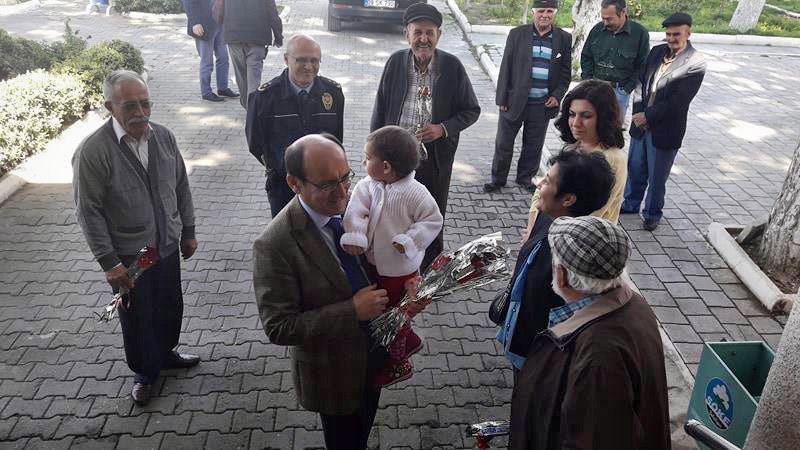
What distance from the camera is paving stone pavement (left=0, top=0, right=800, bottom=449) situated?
3529 mm

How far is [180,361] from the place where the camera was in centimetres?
392

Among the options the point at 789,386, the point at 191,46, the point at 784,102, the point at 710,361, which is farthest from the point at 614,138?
the point at 191,46

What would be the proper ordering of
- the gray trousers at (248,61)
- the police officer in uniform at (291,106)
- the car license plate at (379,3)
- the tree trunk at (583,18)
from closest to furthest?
the police officer in uniform at (291,106), the gray trousers at (248,61), the tree trunk at (583,18), the car license plate at (379,3)

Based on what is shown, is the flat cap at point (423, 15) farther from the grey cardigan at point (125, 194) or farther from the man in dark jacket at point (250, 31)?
the man in dark jacket at point (250, 31)

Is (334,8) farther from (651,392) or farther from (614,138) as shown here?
(651,392)

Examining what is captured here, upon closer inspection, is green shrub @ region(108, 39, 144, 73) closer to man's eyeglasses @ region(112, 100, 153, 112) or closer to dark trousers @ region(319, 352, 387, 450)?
man's eyeglasses @ region(112, 100, 153, 112)

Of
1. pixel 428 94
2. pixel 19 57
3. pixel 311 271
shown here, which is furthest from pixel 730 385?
pixel 19 57

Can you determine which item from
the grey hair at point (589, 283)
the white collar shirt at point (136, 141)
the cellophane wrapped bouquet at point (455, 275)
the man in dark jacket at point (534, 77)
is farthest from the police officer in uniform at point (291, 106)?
the man in dark jacket at point (534, 77)

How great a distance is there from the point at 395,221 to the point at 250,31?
5893 millimetres

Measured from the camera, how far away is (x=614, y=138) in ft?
11.6

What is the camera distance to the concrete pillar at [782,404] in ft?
7.89

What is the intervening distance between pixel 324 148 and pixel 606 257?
1.16m

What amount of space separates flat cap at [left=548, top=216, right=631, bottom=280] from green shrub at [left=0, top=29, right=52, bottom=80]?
9.67 metres

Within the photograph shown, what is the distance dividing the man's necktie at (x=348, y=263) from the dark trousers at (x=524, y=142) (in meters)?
4.32
